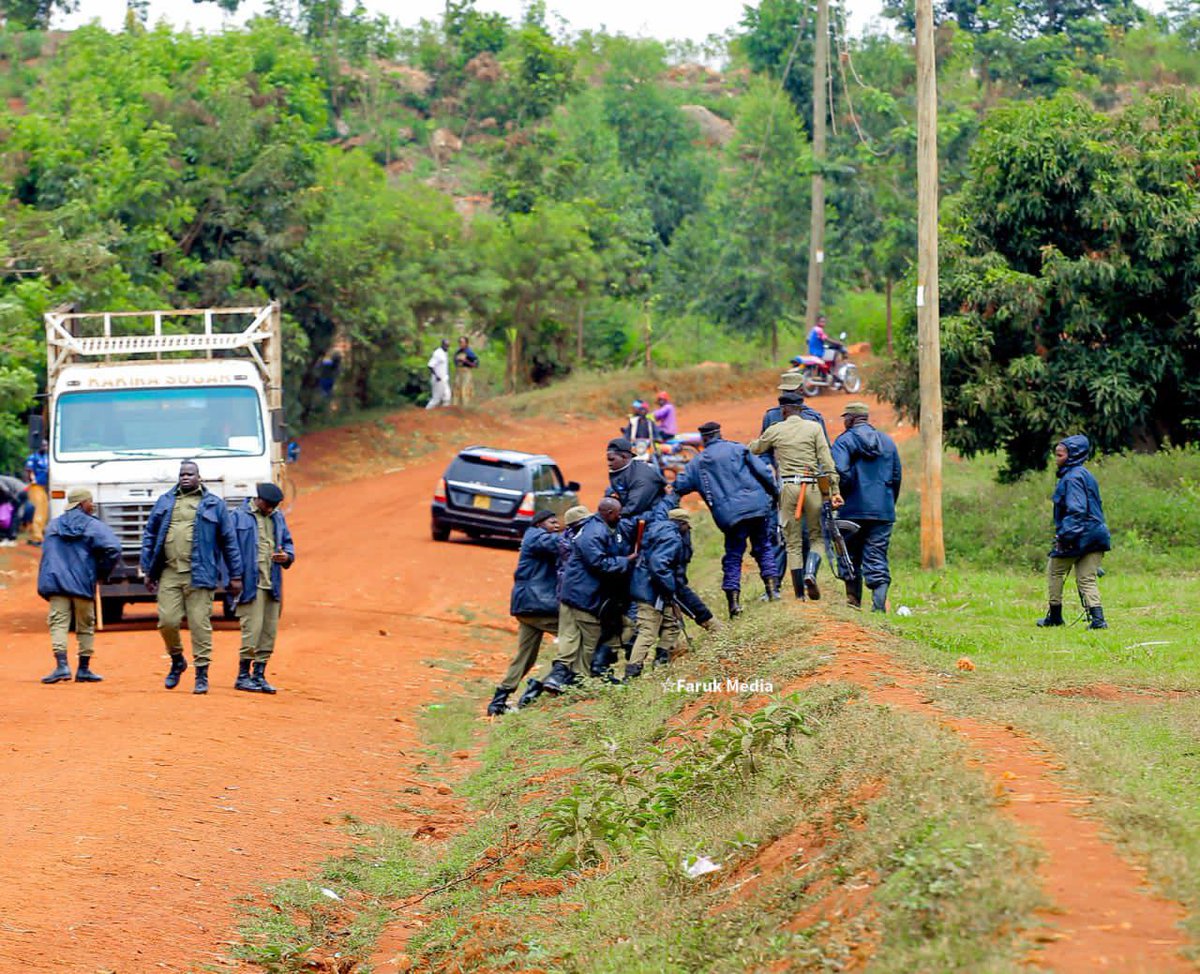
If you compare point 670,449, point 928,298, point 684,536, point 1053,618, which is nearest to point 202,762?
point 684,536

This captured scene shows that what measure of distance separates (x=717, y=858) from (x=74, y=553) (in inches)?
347

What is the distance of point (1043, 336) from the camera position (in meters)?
23.6

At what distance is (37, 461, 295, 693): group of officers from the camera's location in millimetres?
14523

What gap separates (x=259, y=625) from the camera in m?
14.9

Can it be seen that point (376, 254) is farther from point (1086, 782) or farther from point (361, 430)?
point (1086, 782)

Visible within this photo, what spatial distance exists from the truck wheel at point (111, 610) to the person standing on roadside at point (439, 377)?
2263 cm

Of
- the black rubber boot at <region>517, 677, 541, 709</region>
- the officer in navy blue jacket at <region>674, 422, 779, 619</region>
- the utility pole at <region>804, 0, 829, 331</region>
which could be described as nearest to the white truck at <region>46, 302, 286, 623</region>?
the black rubber boot at <region>517, 677, 541, 709</region>

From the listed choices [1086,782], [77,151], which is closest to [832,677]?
[1086,782]

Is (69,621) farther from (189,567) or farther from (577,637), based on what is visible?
(577,637)

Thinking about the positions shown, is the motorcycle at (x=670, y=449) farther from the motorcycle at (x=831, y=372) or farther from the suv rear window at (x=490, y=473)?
the motorcycle at (x=831, y=372)

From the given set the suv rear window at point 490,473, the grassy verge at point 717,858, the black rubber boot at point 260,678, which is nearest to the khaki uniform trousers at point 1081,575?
the grassy verge at point 717,858

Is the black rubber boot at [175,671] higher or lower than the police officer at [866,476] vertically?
lower

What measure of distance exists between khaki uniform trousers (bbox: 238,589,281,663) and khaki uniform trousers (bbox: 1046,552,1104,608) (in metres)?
6.88

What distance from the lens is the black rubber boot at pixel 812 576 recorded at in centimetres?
1495
